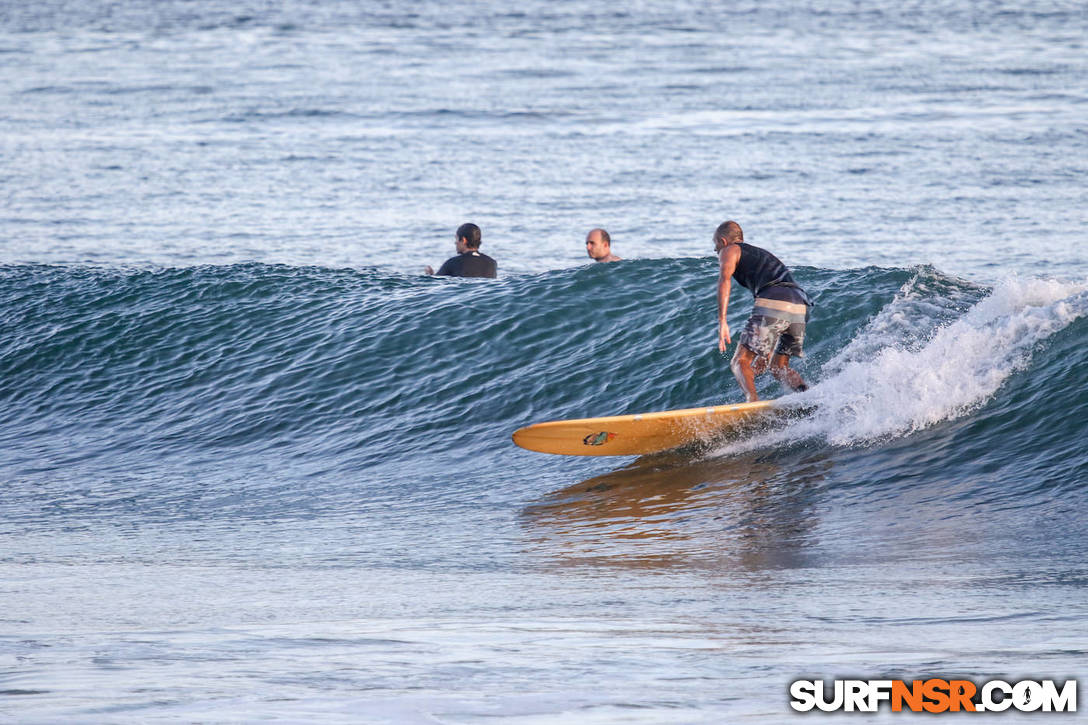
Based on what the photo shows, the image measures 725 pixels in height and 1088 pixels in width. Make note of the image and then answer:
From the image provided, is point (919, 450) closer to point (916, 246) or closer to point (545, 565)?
point (545, 565)

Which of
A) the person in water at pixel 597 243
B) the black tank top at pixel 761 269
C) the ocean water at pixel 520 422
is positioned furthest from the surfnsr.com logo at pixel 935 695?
the person in water at pixel 597 243

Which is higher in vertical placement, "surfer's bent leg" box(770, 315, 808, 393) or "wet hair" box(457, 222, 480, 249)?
"wet hair" box(457, 222, 480, 249)

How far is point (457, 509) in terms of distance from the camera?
9.19 m

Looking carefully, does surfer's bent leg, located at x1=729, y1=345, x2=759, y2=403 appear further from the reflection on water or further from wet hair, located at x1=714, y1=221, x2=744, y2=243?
wet hair, located at x1=714, y1=221, x2=744, y2=243

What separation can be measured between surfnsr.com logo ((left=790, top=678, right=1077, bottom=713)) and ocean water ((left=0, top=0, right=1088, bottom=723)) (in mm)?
122

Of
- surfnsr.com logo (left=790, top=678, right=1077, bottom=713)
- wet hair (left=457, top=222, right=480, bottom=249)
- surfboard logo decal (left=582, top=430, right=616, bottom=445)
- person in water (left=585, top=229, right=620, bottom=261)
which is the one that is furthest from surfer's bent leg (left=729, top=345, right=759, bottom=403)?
surfnsr.com logo (left=790, top=678, right=1077, bottom=713)

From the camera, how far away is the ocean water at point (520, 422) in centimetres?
496

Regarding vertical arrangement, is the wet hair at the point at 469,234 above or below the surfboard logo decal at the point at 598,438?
above

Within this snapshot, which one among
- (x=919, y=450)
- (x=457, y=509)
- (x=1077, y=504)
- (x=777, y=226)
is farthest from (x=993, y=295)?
(x=777, y=226)

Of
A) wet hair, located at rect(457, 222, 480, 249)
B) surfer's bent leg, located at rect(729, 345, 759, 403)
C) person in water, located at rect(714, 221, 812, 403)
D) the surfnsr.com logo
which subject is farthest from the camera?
wet hair, located at rect(457, 222, 480, 249)

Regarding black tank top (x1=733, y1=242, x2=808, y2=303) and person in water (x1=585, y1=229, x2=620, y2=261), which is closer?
black tank top (x1=733, y1=242, x2=808, y2=303)

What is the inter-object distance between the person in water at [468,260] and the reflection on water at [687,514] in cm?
498

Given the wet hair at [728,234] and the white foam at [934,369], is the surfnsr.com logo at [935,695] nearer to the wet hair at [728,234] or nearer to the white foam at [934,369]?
the white foam at [934,369]

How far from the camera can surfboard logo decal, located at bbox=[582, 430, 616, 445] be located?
9.55m
